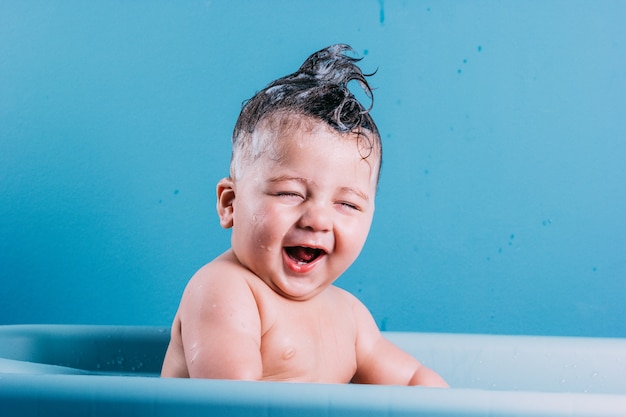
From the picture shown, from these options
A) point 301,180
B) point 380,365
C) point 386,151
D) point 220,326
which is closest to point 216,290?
point 220,326

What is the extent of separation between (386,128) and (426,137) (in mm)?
83

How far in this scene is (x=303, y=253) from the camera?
0.94 metres

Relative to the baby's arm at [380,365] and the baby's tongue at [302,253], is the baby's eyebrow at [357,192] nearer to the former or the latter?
the baby's tongue at [302,253]

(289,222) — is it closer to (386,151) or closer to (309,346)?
(309,346)

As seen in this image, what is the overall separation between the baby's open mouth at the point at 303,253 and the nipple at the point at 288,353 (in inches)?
3.9

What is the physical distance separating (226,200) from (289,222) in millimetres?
123

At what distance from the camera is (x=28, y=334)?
123 centimetres

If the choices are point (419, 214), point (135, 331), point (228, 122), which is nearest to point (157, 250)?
point (228, 122)

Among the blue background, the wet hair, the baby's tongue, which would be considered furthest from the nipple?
the blue background

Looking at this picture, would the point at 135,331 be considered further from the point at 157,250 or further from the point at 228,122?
the point at 228,122

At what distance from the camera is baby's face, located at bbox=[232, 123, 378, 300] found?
906 millimetres

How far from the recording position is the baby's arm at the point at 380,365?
3.52 ft

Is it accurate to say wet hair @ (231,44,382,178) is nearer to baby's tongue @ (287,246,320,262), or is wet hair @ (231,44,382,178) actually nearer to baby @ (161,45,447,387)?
baby @ (161,45,447,387)

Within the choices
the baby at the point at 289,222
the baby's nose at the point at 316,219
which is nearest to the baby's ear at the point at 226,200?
the baby at the point at 289,222
